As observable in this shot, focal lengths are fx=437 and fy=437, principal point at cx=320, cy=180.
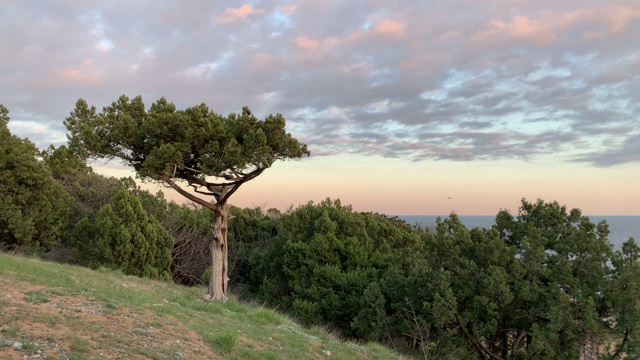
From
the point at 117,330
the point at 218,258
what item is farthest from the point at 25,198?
the point at 117,330

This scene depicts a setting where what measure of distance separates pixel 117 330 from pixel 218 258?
28.8 feet

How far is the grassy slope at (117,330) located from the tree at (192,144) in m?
4.76

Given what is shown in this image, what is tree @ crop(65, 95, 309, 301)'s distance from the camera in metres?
15.5

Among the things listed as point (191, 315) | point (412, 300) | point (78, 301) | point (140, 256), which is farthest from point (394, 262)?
point (78, 301)

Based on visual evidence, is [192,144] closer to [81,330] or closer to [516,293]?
[81,330]

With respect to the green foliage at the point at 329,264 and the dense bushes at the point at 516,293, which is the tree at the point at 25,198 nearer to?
the green foliage at the point at 329,264

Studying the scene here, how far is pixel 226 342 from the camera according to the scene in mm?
8453

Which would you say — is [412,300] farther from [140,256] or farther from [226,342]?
[140,256]

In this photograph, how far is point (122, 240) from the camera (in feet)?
84.1

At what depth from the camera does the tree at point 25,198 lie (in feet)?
78.3

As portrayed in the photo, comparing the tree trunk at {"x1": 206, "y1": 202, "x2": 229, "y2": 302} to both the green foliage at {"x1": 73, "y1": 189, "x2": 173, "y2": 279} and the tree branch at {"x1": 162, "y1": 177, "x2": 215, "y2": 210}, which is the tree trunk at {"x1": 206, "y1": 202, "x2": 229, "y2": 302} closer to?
the tree branch at {"x1": 162, "y1": 177, "x2": 215, "y2": 210}

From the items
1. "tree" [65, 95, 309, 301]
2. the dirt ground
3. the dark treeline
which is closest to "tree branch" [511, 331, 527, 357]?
the dark treeline

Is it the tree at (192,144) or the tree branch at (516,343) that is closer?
the tree at (192,144)

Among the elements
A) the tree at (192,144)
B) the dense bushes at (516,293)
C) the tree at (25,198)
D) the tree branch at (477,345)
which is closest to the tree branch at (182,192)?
the tree at (192,144)
